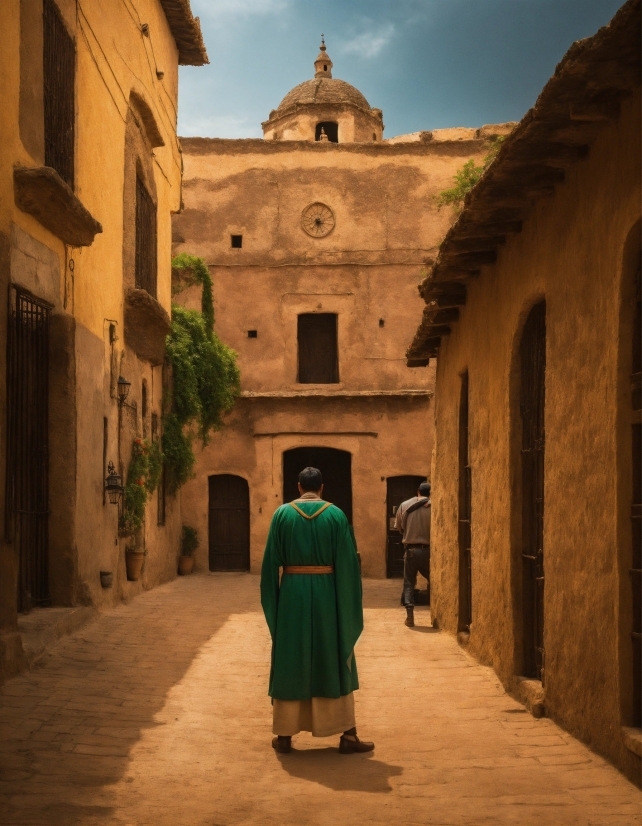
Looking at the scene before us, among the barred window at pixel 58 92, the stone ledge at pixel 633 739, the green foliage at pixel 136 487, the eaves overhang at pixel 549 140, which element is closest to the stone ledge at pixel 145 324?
the green foliage at pixel 136 487

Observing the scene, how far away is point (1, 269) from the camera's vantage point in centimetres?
848

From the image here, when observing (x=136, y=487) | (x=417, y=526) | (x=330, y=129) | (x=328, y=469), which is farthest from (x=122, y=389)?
(x=330, y=129)

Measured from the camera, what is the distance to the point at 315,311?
24266 mm

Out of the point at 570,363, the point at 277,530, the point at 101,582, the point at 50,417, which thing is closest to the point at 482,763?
the point at 277,530

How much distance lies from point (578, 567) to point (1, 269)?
4919mm

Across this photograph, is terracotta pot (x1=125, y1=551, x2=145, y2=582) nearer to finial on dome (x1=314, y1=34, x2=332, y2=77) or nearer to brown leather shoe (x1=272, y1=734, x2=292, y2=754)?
brown leather shoe (x1=272, y1=734, x2=292, y2=754)

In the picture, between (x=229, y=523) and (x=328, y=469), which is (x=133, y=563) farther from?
(x=328, y=469)

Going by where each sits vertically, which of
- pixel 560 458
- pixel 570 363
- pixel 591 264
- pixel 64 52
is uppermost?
pixel 64 52

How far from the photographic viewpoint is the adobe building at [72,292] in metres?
8.93

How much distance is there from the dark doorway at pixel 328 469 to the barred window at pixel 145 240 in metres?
9.43

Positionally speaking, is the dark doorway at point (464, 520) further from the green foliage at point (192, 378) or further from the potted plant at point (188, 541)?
the potted plant at point (188, 541)

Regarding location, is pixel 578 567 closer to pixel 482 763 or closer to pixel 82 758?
pixel 482 763

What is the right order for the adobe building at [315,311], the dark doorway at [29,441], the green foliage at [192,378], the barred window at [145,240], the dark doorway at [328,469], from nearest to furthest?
the dark doorway at [29,441] < the barred window at [145,240] < the green foliage at [192,378] < the adobe building at [315,311] < the dark doorway at [328,469]

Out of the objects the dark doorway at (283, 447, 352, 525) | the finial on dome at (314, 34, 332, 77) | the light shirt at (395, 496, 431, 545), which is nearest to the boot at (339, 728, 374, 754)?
the light shirt at (395, 496, 431, 545)
